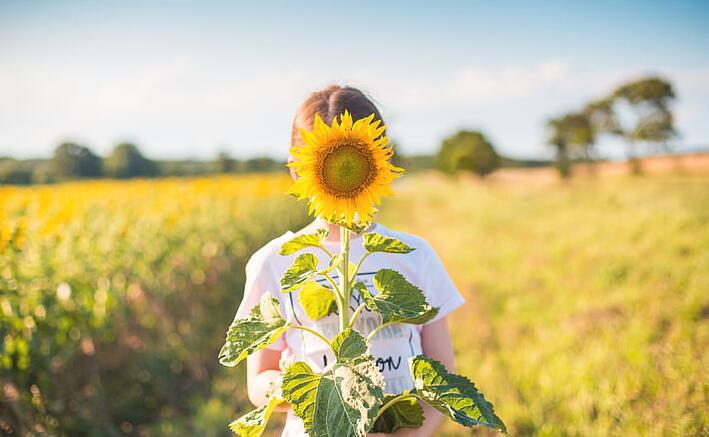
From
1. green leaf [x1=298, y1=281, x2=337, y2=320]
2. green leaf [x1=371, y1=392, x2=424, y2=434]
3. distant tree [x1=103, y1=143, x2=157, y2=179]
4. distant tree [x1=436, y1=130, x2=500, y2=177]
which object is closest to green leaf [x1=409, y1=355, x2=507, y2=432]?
green leaf [x1=371, y1=392, x2=424, y2=434]

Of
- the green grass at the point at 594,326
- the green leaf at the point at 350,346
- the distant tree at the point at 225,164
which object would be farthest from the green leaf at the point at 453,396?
the distant tree at the point at 225,164

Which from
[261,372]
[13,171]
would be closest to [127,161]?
[13,171]

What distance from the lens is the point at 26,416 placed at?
3076 mm

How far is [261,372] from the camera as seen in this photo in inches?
64.9

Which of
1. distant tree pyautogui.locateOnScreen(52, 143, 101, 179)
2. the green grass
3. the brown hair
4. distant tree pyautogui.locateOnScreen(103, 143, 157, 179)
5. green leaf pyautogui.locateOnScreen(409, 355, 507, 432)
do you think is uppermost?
distant tree pyautogui.locateOnScreen(103, 143, 157, 179)

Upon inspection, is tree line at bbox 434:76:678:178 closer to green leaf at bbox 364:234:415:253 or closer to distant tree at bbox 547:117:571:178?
distant tree at bbox 547:117:571:178

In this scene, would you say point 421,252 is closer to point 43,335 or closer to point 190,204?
point 43,335

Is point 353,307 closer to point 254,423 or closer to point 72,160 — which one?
point 254,423

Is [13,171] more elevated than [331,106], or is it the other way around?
[13,171]

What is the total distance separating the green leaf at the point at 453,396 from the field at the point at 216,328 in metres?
2.49

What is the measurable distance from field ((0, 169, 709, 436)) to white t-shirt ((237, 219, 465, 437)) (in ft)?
6.86

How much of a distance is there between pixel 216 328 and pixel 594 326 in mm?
4331

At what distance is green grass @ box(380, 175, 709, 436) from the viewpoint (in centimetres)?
344

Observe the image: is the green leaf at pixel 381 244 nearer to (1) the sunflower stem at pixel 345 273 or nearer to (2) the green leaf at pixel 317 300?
(1) the sunflower stem at pixel 345 273
